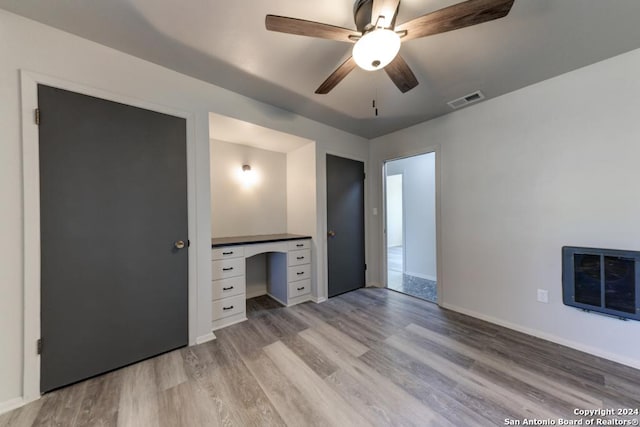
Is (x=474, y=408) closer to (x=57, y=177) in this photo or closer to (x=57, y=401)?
(x=57, y=401)

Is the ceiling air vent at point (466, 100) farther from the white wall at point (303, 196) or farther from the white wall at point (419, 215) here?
the white wall at point (303, 196)

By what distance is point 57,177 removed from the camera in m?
1.54

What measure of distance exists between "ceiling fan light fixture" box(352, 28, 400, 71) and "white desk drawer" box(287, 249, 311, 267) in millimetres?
2282

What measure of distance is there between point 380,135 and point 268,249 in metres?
2.40

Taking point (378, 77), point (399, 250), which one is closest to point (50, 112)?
point (378, 77)

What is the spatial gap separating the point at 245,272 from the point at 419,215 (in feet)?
10.5

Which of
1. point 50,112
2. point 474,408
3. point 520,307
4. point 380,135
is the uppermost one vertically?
point 380,135

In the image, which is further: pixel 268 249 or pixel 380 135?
pixel 380 135

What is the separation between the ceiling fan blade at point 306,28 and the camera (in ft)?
3.93

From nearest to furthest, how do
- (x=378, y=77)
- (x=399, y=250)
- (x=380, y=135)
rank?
(x=378, y=77)
(x=380, y=135)
(x=399, y=250)

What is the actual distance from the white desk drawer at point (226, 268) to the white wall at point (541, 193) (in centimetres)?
245

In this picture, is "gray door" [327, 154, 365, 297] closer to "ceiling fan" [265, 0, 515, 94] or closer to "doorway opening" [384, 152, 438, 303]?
"doorway opening" [384, 152, 438, 303]

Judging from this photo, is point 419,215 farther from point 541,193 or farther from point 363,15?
point 363,15

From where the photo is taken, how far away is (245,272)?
2.84 m
